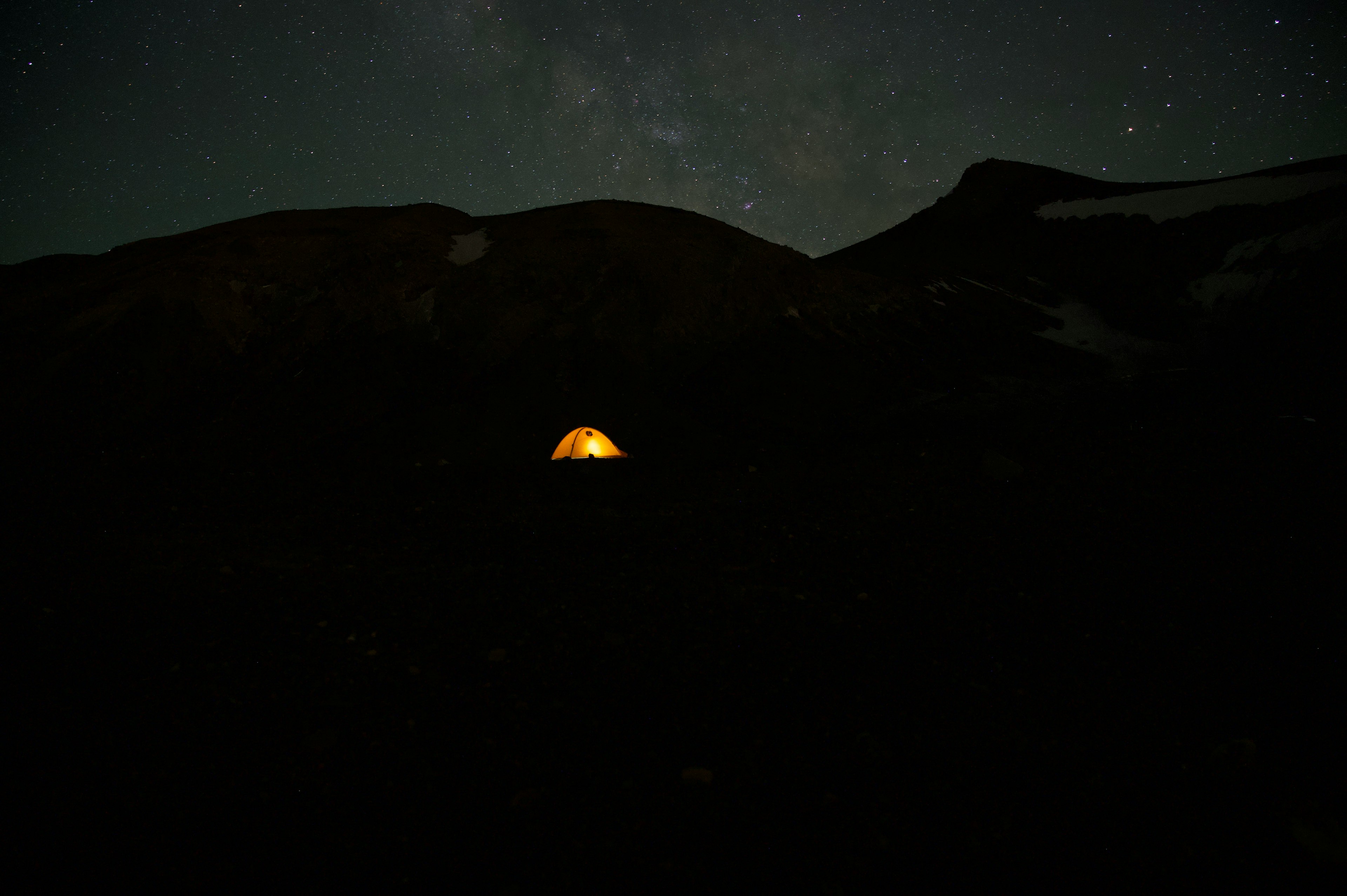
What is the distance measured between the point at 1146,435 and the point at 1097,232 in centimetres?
4146

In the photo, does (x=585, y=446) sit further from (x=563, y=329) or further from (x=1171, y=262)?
(x=1171, y=262)

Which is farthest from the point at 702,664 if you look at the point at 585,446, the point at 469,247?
the point at 469,247

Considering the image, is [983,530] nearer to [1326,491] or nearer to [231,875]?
[1326,491]

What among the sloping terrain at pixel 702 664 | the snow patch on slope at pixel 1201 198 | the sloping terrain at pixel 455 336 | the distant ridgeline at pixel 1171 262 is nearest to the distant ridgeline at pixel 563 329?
the sloping terrain at pixel 455 336

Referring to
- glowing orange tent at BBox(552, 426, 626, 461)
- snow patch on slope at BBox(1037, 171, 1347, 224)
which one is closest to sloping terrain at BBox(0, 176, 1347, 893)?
glowing orange tent at BBox(552, 426, 626, 461)

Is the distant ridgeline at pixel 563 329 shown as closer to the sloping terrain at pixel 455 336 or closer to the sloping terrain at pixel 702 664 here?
the sloping terrain at pixel 455 336

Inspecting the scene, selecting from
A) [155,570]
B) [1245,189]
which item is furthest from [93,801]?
[1245,189]

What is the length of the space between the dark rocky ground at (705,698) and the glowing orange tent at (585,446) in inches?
258

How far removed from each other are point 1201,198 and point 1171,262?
7.79 meters

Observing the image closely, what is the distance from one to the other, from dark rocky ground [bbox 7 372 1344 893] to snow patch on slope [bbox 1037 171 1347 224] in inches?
1762

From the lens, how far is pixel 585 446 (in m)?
15.3

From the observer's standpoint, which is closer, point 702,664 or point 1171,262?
point 702,664

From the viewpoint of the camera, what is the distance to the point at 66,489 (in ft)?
37.2

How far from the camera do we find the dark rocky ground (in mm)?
2918
